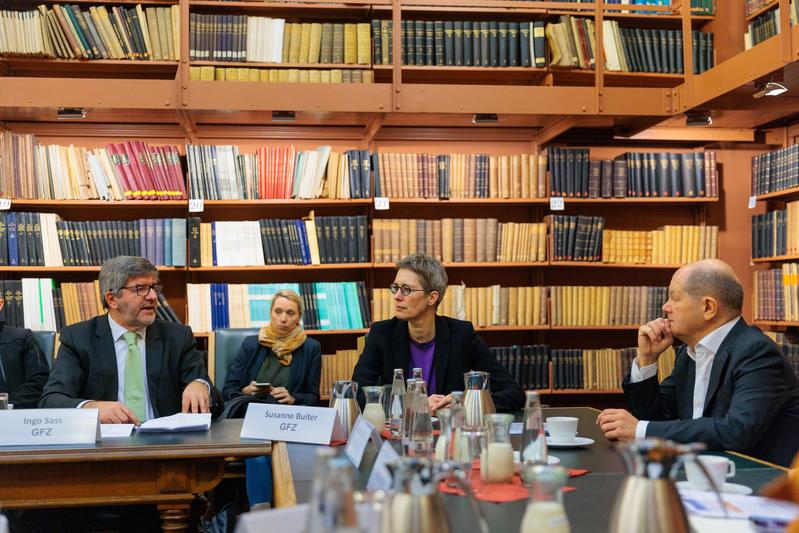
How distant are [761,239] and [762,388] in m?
3.15

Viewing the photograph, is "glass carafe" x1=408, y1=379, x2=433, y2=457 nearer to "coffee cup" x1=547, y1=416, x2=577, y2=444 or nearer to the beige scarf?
"coffee cup" x1=547, y1=416, x2=577, y2=444

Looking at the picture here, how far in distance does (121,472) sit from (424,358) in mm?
1335

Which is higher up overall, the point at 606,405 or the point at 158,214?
the point at 158,214

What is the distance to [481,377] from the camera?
7.36 ft

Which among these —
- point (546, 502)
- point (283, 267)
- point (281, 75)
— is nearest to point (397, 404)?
point (546, 502)

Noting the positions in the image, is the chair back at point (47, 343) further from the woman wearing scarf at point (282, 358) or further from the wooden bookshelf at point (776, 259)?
the wooden bookshelf at point (776, 259)

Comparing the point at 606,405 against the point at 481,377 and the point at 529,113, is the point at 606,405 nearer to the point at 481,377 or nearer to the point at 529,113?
the point at 529,113

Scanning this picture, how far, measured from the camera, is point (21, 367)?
3562 millimetres

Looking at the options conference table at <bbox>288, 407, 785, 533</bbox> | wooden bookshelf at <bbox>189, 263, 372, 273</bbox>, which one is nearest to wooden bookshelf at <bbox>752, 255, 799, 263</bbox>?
wooden bookshelf at <bbox>189, 263, 372, 273</bbox>

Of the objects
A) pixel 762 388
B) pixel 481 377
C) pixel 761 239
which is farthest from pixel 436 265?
pixel 761 239

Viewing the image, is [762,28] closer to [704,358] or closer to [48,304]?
[704,358]

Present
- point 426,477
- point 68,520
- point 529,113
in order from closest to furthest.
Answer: point 426,477 < point 68,520 < point 529,113

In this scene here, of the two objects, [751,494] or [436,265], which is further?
[436,265]

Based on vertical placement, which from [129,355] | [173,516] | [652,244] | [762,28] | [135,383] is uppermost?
[762,28]
